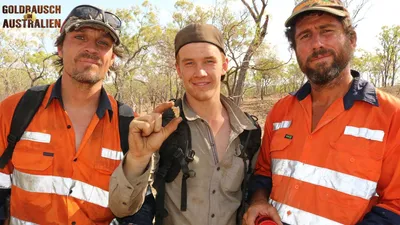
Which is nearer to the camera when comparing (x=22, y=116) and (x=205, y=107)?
(x=22, y=116)

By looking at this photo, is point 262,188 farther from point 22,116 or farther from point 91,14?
point 91,14

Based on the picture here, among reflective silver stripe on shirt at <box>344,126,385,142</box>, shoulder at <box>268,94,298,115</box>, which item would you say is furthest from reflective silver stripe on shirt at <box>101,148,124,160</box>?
reflective silver stripe on shirt at <box>344,126,385,142</box>

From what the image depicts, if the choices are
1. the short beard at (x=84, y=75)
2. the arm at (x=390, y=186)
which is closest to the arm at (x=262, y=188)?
the arm at (x=390, y=186)

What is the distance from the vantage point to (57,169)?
2412 mm

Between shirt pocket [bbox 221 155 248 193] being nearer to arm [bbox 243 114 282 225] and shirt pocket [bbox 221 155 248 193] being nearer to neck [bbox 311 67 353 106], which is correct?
arm [bbox 243 114 282 225]

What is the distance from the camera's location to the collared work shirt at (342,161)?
6.81ft

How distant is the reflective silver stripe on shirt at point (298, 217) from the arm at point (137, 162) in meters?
1.07

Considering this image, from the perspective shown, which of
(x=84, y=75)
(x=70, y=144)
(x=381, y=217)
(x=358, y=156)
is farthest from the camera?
(x=84, y=75)

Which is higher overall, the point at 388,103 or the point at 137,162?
the point at 388,103

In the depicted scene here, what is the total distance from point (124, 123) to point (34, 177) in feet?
2.67

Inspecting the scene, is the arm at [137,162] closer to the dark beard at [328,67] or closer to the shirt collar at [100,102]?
the shirt collar at [100,102]

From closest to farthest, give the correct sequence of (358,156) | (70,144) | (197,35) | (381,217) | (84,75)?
(381,217) → (358,156) → (70,144) → (197,35) → (84,75)

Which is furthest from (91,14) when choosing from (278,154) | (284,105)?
(278,154)

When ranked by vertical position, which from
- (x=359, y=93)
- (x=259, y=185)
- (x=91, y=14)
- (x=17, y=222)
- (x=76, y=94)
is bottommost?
(x=17, y=222)
